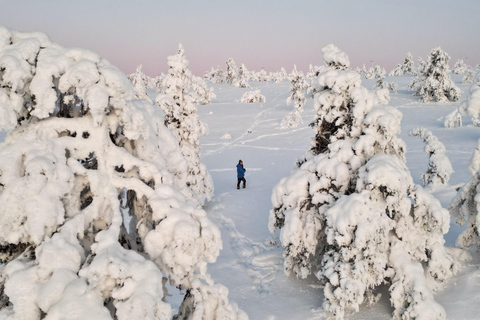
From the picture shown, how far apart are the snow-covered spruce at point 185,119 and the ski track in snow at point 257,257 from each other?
299 centimetres

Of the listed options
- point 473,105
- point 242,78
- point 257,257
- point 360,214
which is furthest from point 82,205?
point 242,78

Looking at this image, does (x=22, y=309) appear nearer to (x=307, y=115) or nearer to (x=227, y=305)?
(x=227, y=305)

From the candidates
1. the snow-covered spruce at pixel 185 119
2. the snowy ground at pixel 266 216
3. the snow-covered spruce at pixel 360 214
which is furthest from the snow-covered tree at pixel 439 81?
the snow-covered spruce at pixel 360 214

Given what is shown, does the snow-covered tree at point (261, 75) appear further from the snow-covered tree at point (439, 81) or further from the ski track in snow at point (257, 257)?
the ski track in snow at point (257, 257)

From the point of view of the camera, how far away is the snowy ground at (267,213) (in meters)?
7.37

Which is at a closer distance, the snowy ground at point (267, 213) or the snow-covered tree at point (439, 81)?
the snowy ground at point (267, 213)

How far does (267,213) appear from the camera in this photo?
13766 mm

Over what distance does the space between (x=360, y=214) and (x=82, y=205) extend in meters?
5.44

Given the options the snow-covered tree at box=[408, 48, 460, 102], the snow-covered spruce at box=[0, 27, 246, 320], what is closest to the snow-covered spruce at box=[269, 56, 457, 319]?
the snow-covered spruce at box=[0, 27, 246, 320]

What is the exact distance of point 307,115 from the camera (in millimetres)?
44094

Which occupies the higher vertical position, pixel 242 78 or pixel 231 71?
pixel 231 71

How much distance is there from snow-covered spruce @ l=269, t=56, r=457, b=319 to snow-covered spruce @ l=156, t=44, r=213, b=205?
271 inches

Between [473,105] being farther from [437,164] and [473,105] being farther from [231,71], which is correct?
[231,71]

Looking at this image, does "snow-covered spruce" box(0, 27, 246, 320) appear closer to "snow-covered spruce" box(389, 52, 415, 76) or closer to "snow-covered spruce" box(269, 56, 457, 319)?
"snow-covered spruce" box(269, 56, 457, 319)
